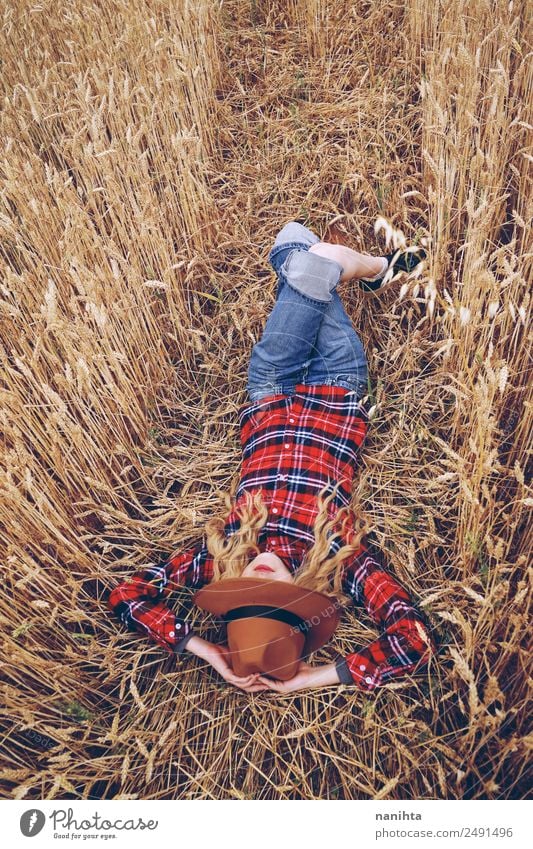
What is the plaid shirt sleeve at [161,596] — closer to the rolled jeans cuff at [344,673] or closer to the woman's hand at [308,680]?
the woman's hand at [308,680]

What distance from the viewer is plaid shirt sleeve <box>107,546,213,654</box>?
1186mm

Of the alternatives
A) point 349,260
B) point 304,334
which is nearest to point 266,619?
point 304,334

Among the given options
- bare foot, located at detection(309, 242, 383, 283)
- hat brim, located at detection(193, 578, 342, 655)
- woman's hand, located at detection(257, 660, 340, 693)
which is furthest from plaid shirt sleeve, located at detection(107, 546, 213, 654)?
bare foot, located at detection(309, 242, 383, 283)

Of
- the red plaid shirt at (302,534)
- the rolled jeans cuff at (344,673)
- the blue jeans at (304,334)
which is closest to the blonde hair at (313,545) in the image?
the red plaid shirt at (302,534)

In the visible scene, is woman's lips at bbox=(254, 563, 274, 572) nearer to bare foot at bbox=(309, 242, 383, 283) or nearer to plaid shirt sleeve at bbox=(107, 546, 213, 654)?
plaid shirt sleeve at bbox=(107, 546, 213, 654)

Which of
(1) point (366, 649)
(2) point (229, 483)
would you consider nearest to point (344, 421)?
(2) point (229, 483)

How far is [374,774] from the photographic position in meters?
1.01

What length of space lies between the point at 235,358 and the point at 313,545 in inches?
29.5

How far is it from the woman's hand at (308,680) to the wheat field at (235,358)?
6 centimetres

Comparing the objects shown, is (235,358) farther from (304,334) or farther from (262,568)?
(262,568)

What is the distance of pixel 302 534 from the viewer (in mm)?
1245

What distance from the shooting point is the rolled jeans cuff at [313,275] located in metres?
1.34
